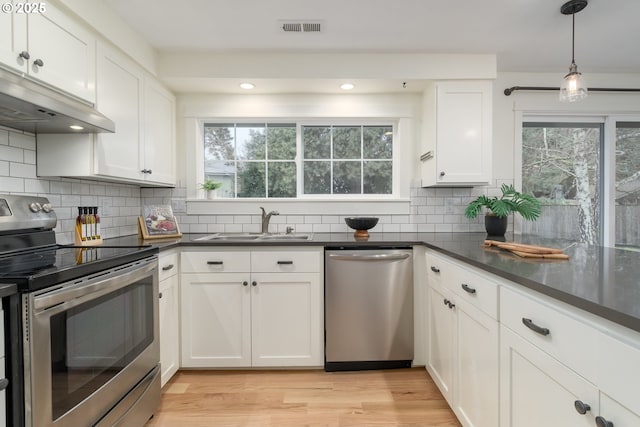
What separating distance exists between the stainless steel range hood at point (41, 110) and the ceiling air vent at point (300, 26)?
47.7 inches

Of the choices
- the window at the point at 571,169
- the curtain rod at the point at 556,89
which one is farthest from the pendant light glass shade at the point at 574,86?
the window at the point at 571,169

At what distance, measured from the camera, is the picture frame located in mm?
2209

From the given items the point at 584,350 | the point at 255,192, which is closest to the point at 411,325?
the point at 584,350

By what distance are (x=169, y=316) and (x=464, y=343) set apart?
1753 mm

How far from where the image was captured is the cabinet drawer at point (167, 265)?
1887 mm

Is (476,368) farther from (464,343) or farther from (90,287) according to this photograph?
(90,287)

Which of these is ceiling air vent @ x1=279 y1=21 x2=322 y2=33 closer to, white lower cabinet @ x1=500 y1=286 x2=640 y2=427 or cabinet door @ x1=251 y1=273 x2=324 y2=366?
cabinet door @ x1=251 y1=273 x2=324 y2=366

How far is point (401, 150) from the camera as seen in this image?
2.74 meters

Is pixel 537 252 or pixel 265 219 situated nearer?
pixel 537 252

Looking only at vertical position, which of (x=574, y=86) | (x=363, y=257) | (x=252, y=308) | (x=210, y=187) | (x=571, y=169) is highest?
(x=574, y=86)

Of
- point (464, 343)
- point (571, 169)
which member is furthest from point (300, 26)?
point (571, 169)

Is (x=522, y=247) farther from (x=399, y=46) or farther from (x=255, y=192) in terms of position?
(x=255, y=192)

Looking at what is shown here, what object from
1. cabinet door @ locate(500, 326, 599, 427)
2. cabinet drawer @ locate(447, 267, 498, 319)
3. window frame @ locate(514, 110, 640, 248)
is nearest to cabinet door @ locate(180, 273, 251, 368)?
cabinet drawer @ locate(447, 267, 498, 319)

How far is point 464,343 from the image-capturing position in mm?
1528
